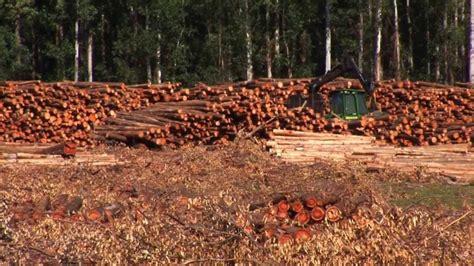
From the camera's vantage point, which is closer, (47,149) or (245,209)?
(245,209)

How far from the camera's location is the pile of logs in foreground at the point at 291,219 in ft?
24.9

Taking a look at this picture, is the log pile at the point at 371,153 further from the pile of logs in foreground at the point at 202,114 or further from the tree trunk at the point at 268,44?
the tree trunk at the point at 268,44

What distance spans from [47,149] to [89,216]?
22.6 ft

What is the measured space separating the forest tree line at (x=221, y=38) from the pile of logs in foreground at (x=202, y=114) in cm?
1705

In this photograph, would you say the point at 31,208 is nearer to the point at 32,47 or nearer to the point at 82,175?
the point at 82,175

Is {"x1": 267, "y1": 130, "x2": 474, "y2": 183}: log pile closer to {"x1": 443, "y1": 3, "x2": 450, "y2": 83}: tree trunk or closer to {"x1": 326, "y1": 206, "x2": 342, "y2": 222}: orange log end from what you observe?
{"x1": 326, "y1": 206, "x2": 342, "y2": 222}: orange log end

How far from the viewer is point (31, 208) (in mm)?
10836

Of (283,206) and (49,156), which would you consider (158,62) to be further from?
(283,206)

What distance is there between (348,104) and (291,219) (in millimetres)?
13890

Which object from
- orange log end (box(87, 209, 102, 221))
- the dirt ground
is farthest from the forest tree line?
the dirt ground

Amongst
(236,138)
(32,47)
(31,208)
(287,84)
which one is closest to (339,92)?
(287,84)

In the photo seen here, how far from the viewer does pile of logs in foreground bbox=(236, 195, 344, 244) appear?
7598 millimetres

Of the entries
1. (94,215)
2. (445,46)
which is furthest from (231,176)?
(445,46)

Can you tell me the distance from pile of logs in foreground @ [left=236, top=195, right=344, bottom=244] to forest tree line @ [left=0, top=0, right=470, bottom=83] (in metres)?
32.1
